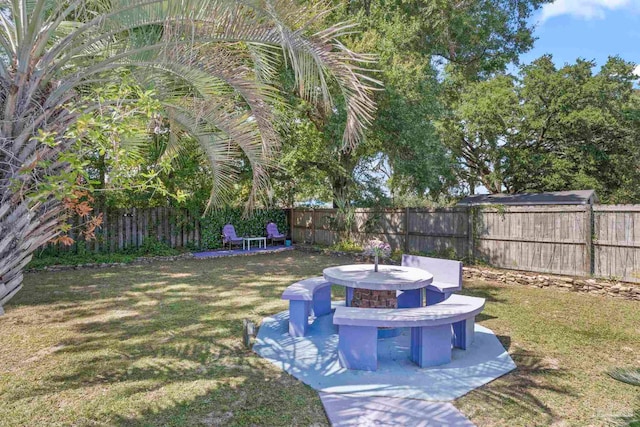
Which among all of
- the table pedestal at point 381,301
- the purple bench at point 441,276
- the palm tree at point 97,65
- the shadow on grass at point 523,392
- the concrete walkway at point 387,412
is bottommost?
the shadow on grass at point 523,392

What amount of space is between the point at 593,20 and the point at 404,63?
756 centimetres

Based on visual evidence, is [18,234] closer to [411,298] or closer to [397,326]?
[397,326]

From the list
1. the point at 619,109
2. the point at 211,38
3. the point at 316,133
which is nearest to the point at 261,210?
the point at 316,133

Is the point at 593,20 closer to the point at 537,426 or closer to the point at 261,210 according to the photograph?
the point at 261,210

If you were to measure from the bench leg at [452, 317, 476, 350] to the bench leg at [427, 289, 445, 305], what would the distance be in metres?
0.75

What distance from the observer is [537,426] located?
2.27m

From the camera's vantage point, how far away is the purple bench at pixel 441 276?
4448mm

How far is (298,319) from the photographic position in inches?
Result: 156

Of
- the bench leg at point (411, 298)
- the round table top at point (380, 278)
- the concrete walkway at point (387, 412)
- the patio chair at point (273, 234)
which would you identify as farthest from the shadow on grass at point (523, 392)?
the patio chair at point (273, 234)

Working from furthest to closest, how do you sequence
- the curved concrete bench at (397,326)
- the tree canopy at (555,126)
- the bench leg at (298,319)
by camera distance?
1. the tree canopy at (555,126)
2. the bench leg at (298,319)
3. the curved concrete bench at (397,326)

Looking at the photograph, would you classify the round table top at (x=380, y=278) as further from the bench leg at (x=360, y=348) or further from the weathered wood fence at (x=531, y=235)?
the weathered wood fence at (x=531, y=235)

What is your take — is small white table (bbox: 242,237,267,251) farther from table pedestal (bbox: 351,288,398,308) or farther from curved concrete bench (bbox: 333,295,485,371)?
curved concrete bench (bbox: 333,295,485,371)

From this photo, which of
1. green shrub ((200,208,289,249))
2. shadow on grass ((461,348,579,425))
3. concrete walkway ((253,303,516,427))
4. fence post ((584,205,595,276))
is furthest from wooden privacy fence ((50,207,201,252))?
fence post ((584,205,595,276))

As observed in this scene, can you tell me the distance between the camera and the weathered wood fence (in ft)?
19.8
